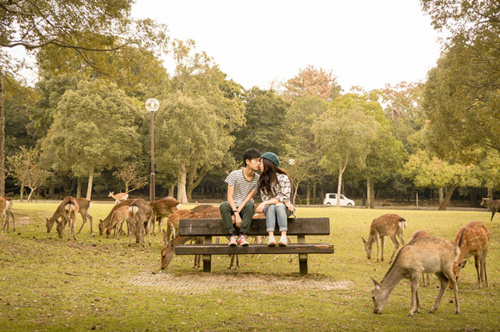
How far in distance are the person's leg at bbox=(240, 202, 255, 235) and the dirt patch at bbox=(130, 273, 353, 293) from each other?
75 cm

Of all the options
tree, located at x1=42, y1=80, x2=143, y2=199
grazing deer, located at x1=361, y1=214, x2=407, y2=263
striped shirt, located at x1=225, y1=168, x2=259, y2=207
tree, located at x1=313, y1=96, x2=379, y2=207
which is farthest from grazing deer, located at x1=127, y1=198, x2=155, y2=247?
tree, located at x1=313, y1=96, x2=379, y2=207

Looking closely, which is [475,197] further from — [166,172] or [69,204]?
[69,204]

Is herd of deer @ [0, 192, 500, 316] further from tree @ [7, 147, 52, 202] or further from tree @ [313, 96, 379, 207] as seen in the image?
A: tree @ [313, 96, 379, 207]

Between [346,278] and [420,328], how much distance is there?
2.61 metres

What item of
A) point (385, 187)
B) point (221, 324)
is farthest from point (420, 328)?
point (385, 187)

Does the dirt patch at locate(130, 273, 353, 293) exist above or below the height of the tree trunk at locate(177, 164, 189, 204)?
below

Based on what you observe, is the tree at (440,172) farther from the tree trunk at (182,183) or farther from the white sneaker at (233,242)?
the white sneaker at (233,242)

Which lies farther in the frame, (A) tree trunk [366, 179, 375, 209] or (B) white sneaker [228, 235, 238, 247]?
(A) tree trunk [366, 179, 375, 209]

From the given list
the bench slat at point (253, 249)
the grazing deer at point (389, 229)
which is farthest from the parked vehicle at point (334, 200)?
the bench slat at point (253, 249)

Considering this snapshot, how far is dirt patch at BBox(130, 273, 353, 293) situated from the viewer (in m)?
6.13

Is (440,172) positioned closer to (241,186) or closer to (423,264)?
(241,186)

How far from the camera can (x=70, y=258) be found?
8727mm

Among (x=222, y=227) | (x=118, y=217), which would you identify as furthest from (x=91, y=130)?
(x=222, y=227)

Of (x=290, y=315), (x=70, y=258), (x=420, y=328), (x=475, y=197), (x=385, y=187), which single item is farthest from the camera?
(x=385, y=187)
